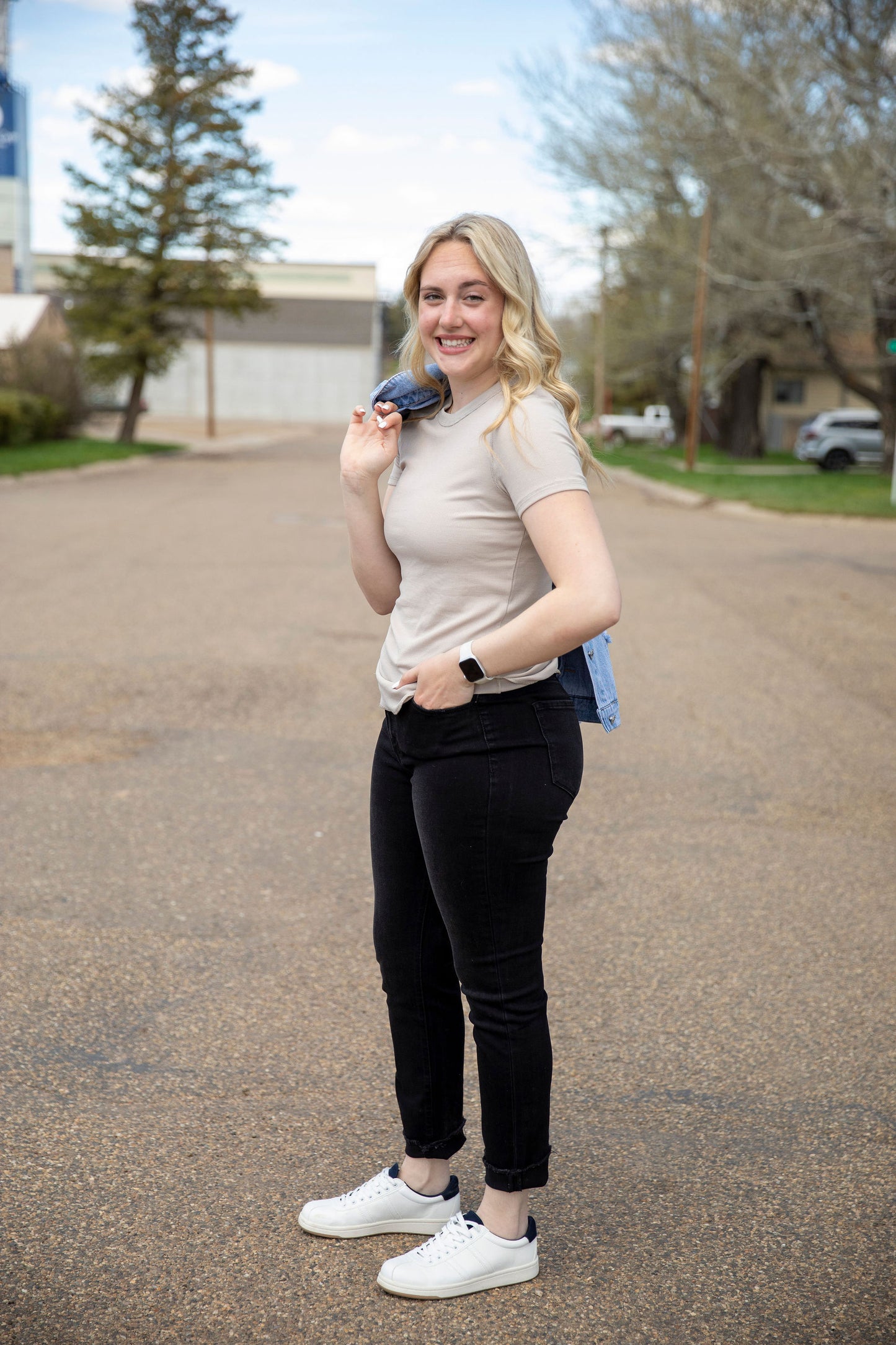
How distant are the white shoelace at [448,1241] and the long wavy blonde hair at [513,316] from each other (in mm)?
1537

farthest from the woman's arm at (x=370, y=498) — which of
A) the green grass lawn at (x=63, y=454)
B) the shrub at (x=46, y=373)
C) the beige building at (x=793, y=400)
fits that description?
the beige building at (x=793, y=400)

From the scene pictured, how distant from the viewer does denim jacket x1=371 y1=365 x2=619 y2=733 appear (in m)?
2.39

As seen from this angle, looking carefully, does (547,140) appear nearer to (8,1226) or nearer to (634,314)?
(634,314)

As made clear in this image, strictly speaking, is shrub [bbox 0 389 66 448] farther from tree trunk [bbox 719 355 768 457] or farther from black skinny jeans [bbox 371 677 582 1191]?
black skinny jeans [bbox 371 677 582 1191]

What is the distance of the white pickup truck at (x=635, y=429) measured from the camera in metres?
48.7

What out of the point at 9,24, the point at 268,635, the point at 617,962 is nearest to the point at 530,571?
the point at 617,962

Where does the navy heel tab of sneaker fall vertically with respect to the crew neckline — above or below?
below

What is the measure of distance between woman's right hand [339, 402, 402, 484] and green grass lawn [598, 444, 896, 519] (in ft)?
59.4

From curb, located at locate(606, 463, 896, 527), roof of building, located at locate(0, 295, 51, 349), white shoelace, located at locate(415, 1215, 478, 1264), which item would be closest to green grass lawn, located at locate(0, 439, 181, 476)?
roof of building, located at locate(0, 295, 51, 349)

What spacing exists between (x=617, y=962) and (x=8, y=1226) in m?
2.09

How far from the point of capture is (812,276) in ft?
89.6

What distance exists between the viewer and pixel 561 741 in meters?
2.36

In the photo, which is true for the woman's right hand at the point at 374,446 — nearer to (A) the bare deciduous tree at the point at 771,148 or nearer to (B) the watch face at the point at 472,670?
(B) the watch face at the point at 472,670

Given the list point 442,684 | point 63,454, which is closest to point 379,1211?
point 442,684
